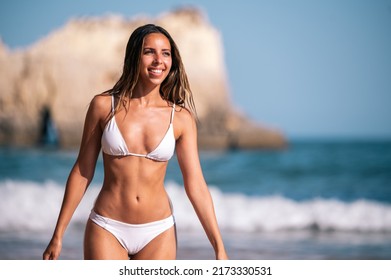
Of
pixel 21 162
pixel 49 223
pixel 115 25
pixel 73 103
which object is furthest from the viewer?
pixel 115 25

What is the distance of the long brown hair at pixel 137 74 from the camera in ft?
6.78

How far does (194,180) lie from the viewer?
2.16 meters

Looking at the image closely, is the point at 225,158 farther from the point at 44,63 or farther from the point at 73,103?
the point at 44,63

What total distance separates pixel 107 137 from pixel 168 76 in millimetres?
313

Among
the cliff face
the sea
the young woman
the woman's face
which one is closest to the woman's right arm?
the young woman

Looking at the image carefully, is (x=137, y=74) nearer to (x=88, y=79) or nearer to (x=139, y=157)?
(x=139, y=157)

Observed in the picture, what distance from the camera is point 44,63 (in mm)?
22406

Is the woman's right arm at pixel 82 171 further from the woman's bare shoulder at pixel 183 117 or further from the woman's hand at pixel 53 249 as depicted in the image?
the woman's bare shoulder at pixel 183 117

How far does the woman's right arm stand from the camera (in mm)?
2070

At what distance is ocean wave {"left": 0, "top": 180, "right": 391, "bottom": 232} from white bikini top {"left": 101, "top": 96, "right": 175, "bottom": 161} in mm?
4779

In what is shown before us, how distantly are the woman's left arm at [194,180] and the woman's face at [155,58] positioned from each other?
0.53 feet

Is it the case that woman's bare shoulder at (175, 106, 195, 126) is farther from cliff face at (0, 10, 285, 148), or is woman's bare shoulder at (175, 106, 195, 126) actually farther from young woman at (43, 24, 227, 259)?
cliff face at (0, 10, 285, 148)

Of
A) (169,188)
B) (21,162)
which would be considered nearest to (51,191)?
(169,188)

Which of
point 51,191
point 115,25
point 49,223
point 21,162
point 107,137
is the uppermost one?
point 115,25
